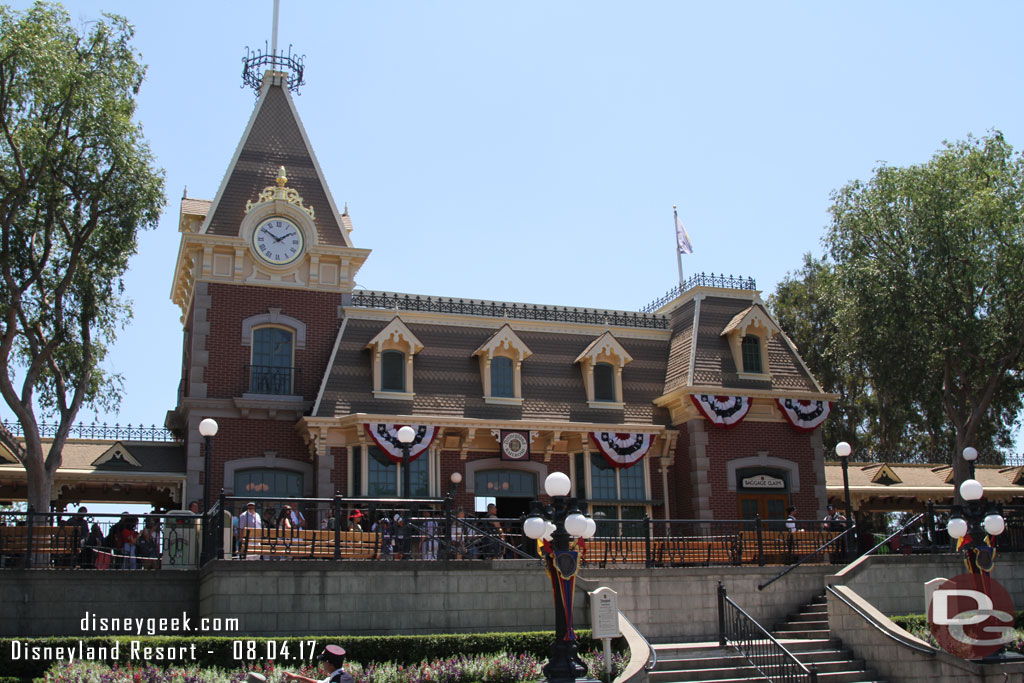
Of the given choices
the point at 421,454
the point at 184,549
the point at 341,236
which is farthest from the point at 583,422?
the point at 184,549

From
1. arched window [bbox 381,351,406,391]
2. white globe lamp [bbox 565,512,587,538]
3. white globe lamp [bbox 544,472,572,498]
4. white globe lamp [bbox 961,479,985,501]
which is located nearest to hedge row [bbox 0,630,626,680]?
white globe lamp [bbox 565,512,587,538]

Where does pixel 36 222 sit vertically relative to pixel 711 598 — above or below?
above

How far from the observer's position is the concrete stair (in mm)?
17969

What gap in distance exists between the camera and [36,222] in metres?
23.9

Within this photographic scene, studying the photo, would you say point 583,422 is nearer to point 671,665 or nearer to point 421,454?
point 421,454

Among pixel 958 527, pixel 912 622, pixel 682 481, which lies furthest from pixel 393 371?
pixel 958 527

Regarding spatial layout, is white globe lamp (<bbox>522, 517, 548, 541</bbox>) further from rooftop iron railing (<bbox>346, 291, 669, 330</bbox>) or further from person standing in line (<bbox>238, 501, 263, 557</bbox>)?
rooftop iron railing (<bbox>346, 291, 669, 330</bbox>)

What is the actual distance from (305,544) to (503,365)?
38.0ft

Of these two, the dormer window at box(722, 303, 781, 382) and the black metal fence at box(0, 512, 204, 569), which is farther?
the dormer window at box(722, 303, 781, 382)

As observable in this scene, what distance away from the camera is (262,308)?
2761 cm

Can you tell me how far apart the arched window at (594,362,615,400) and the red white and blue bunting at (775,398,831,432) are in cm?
481

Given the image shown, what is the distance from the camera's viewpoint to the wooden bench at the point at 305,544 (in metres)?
18.3

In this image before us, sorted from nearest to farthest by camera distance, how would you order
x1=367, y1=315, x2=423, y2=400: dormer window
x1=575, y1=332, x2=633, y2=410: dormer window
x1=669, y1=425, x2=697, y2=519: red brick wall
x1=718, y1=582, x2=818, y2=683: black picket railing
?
x1=718, y1=582, x2=818, y2=683: black picket railing
x1=367, y1=315, x2=423, y2=400: dormer window
x1=669, y1=425, x2=697, y2=519: red brick wall
x1=575, y1=332, x2=633, y2=410: dormer window

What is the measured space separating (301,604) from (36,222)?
12.2m
